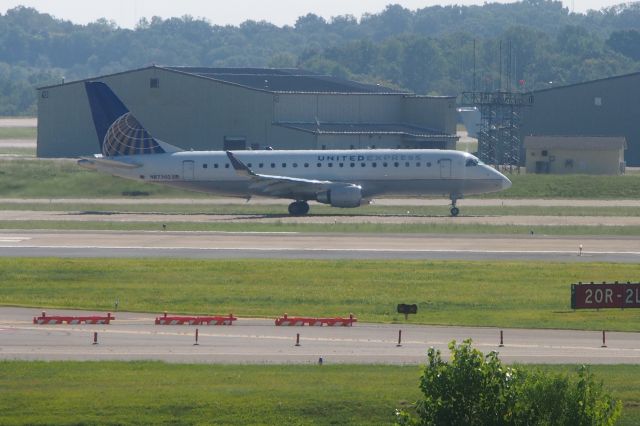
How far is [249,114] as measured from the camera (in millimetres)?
101812

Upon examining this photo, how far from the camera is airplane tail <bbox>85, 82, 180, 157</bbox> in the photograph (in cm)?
7588

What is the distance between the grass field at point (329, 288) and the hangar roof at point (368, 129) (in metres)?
52.1

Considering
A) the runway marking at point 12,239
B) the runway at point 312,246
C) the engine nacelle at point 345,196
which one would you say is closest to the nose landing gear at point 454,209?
the engine nacelle at point 345,196

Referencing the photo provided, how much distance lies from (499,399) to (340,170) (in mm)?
52919

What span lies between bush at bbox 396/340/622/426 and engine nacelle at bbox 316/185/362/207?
5087 cm

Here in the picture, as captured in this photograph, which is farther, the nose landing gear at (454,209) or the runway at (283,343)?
the nose landing gear at (454,209)

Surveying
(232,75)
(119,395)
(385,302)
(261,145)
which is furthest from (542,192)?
(119,395)

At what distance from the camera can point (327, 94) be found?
350ft

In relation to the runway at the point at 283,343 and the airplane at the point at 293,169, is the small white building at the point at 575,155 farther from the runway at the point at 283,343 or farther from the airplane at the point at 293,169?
the runway at the point at 283,343

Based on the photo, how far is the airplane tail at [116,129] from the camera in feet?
249

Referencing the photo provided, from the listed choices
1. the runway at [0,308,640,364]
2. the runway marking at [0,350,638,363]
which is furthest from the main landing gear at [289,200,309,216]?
the runway marking at [0,350,638,363]

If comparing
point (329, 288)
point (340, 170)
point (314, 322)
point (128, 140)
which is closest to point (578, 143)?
point (340, 170)

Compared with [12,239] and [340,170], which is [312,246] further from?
[340,170]

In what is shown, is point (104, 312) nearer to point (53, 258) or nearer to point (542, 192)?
point (53, 258)
